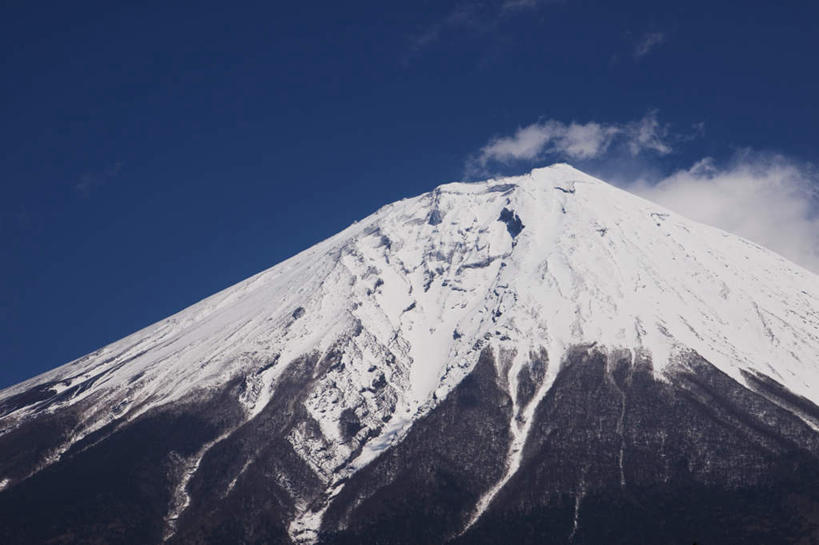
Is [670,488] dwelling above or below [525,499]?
below

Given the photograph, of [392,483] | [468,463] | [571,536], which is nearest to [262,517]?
[392,483]

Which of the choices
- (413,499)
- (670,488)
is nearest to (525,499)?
(413,499)

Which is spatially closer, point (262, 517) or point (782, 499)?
point (782, 499)

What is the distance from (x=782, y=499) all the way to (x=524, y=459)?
52151 mm

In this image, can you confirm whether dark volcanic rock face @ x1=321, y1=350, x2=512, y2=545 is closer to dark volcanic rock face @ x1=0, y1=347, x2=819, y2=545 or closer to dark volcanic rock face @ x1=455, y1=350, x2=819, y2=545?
dark volcanic rock face @ x1=0, y1=347, x2=819, y2=545

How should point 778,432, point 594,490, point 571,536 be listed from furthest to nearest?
1. point 778,432
2. point 594,490
3. point 571,536

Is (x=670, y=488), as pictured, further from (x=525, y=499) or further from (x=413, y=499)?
(x=413, y=499)

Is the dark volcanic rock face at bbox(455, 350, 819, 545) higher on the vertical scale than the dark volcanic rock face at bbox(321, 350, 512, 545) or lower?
lower

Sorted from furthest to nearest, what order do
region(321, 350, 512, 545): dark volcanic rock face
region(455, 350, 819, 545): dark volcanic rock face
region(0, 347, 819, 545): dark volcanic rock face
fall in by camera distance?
region(321, 350, 512, 545): dark volcanic rock face < region(0, 347, 819, 545): dark volcanic rock face < region(455, 350, 819, 545): dark volcanic rock face

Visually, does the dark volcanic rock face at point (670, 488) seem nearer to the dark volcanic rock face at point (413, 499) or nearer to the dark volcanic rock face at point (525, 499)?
the dark volcanic rock face at point (525, 499)

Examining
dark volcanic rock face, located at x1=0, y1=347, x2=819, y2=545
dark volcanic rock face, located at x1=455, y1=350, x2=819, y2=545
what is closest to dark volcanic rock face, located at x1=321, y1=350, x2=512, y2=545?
dark volcanic rock face, located at x1=0, y1=347, x2=819, y2=545

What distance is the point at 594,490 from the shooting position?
7141 inches

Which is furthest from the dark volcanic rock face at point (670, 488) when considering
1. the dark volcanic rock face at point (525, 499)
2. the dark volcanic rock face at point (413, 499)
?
the dark volcanic rock face at point (413, 499)

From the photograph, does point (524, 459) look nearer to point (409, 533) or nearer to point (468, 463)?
point (468, 463)
